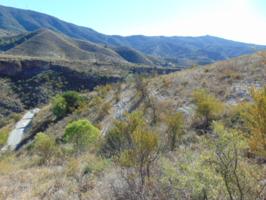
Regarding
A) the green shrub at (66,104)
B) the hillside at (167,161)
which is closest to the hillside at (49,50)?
the green shrub at (66,104)

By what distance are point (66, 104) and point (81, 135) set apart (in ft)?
67.1

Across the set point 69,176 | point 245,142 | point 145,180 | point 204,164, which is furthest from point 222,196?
point 69,176

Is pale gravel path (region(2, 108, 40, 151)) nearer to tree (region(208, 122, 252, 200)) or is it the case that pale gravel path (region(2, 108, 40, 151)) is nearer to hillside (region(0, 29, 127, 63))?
tree (region(208, 122, 252, 200))

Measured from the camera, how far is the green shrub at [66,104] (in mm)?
37188

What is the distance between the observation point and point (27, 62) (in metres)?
86.0

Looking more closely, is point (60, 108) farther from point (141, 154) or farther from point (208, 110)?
point (141, 154)

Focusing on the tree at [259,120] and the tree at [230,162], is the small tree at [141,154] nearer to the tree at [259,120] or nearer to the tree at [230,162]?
the tree at [230,162]

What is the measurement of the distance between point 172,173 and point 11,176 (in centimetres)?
623

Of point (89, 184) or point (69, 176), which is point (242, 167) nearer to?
point (89, 184)

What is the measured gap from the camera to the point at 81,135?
18.2m

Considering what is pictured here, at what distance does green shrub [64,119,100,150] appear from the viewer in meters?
17.2

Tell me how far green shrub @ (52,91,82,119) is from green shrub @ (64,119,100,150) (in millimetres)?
17241

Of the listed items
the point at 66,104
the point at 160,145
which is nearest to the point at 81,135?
the point at 160,145

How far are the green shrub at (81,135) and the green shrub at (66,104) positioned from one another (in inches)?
679
